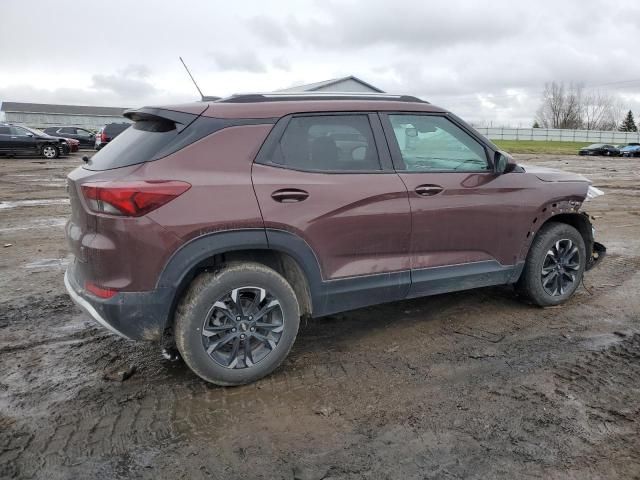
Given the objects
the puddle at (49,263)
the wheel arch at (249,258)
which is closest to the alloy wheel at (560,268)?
the wheel arch at (249,258)

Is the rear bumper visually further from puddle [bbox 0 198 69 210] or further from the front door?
puddle [bbox 0 198 69 210]

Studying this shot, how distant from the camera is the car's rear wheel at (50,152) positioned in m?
23.3

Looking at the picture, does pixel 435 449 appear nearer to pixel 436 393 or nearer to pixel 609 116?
pixel 436 393

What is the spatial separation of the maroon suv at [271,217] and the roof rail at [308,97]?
18 millimetres

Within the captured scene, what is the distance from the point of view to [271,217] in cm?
326

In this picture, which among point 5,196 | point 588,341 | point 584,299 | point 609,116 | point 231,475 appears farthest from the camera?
point 609,116

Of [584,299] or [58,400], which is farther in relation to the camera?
[584,299]

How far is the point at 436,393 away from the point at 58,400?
92.8 inches

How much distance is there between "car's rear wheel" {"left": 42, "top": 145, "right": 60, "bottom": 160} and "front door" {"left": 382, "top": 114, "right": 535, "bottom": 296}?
76.8 feet

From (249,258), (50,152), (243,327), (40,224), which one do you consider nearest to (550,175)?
(249,258)

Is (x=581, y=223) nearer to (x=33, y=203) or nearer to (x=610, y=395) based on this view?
(x=610, y=395)

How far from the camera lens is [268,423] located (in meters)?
3.01

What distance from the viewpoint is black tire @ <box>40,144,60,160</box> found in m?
23.3

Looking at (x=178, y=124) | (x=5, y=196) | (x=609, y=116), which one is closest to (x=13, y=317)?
(x=178, y=124)
